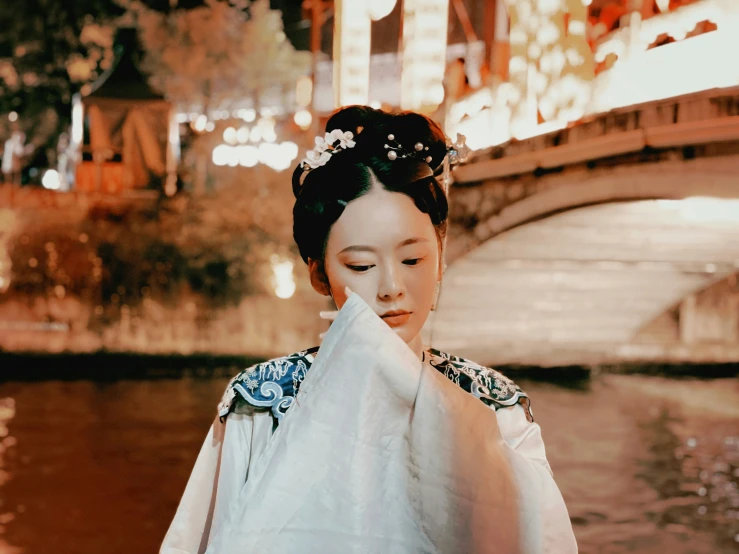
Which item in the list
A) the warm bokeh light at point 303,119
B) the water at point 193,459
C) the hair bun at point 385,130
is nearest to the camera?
the hair bun at point 385,130

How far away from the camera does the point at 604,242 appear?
10867mm

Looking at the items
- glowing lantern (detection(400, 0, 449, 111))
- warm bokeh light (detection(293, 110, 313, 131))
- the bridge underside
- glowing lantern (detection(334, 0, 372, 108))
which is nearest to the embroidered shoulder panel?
the bridge underside

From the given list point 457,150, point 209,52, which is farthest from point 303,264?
point 457,150

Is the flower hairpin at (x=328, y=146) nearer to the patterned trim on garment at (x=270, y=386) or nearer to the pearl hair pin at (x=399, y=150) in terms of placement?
the pearl hair pin at (x=399, y=150)

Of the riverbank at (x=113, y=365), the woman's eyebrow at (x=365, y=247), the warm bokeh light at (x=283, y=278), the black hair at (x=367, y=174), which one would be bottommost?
the riverbank at (x=113, y=365)

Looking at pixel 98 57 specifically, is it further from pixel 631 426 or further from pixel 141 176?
pixel 631 426

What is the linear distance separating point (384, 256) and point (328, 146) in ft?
1.05

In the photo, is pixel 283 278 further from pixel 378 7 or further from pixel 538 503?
pixel 538 503

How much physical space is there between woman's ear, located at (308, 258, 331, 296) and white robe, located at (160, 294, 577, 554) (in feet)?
1.28

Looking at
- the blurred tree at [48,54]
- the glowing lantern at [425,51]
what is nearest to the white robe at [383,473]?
the glowing lantern at [425,51]

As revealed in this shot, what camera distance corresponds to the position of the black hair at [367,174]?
164 cm

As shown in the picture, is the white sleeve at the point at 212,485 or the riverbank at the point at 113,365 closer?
the white sleeve at the point at 212,485

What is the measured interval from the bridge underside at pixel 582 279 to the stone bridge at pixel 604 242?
0.03 metres

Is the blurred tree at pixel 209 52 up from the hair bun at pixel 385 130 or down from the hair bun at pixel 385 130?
up
